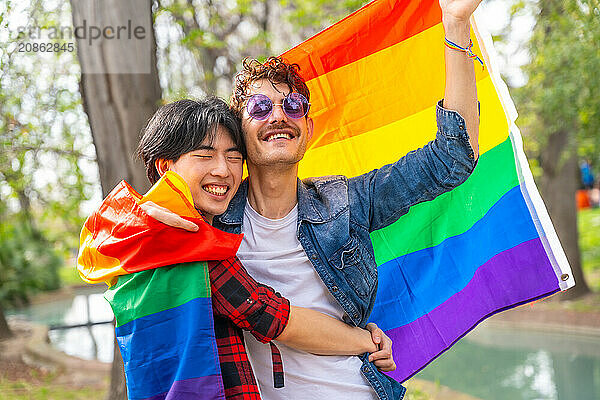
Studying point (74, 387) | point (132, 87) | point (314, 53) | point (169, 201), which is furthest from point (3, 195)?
point (169, 201)

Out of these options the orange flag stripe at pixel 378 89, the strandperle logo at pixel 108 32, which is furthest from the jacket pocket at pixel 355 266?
the strandperle logo at pixel 108 32

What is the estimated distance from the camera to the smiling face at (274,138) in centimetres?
200

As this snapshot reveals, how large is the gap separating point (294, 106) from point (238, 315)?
730 millimetres

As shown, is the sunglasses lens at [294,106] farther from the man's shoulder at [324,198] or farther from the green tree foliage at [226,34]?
the green tree foliage at [226,34]

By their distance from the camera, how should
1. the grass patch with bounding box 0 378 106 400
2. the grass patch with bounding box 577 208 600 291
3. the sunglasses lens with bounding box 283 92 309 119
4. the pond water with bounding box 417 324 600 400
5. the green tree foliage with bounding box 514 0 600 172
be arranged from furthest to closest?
the grass patch with bounding box 577 208 600 291, the green tree foliage with bounding box 514 0 600 172, the pond water with bounding box 417 324 600 400, the grass patch with bounding box 0 378 106 400, the sunglasses lens with bounding box 283 92 309 119

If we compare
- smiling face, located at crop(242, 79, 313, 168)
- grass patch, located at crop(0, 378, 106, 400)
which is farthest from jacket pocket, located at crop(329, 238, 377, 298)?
grass patch, located at crop(0, 378, 106, 400)

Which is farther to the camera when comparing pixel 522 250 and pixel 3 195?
pixel 3 195

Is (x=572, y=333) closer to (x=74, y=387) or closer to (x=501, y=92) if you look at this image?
(x=74, y=387)

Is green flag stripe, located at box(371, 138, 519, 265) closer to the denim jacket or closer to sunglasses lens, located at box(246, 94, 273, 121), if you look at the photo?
the denim jacket

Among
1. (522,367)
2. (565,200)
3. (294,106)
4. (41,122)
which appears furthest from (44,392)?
(565,200)

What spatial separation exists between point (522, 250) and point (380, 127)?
723 mm

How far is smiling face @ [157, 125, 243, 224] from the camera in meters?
1.85

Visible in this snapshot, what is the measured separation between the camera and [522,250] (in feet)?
7.61

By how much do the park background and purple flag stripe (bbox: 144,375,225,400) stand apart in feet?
5.04
